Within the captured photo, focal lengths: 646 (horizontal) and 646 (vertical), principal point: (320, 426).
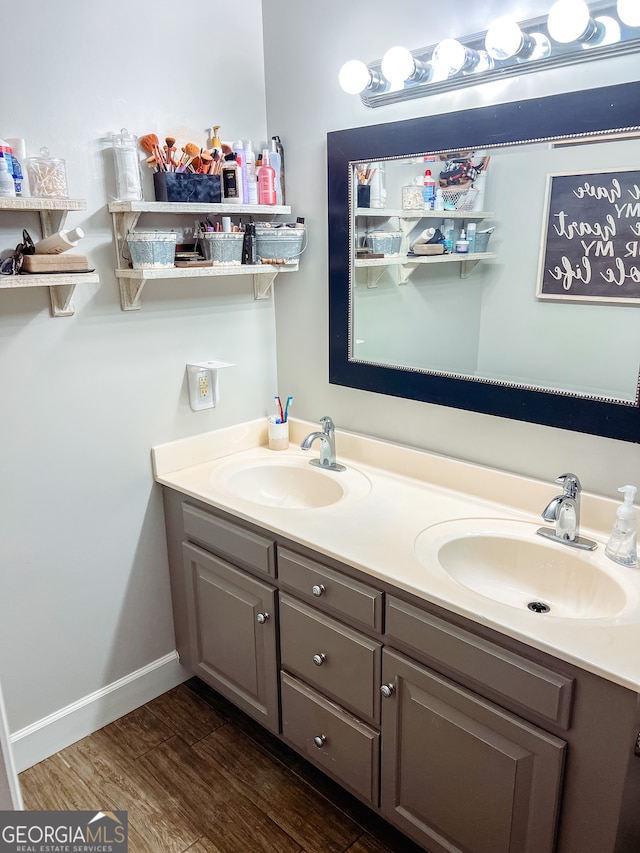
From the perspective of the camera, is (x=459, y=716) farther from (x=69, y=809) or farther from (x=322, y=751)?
(x=69, y=809)

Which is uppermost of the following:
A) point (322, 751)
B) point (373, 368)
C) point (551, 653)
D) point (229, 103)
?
point (229, 103)

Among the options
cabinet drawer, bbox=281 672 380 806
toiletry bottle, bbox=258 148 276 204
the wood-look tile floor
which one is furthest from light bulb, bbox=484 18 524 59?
the wood-look tile floor

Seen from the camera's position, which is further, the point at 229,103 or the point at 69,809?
the point at 229,103

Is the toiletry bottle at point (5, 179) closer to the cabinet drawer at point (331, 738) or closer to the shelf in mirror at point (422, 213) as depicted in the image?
the shelf in mirror at point (422, 213)

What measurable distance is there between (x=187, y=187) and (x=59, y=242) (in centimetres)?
43

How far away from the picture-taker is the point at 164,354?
80.1 inches

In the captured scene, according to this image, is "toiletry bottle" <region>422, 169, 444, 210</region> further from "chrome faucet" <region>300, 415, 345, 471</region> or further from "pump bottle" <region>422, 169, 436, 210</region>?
"chrome faucet" <region>300, 415, 345, 471</region>

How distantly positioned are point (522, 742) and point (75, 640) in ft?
4.46

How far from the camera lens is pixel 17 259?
1.58 metres

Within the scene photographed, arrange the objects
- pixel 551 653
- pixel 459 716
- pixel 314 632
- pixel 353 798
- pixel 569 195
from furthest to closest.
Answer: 1. pixel 353 798
2. pixel 314 632
3. pixel 569 195
4. pixel 459 716
5. pixel 551 653

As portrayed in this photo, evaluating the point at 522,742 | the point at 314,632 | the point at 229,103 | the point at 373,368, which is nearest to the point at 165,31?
the point at 229,103

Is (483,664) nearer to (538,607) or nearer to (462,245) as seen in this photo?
(538,607)

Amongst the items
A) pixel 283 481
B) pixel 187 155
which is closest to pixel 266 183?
pixel 187 155

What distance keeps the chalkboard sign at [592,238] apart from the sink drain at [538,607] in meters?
0.73
